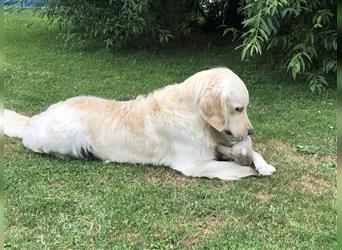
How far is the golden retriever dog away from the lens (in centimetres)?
430

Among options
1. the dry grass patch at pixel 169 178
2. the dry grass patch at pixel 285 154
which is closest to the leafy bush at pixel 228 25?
the dry grass patch at pixel 285 154

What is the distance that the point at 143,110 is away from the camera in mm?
4648

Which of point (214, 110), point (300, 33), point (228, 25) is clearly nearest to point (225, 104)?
point (214, 110)

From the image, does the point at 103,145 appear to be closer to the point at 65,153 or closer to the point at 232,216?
the point at 65,153

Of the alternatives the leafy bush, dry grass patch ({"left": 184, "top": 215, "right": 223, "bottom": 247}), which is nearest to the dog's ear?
dry grass patch ({"left": 184, "top": 215, "right": 223, "bottom": 247})

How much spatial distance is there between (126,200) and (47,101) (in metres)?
3.12

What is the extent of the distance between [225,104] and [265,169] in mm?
648

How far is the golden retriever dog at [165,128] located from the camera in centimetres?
430

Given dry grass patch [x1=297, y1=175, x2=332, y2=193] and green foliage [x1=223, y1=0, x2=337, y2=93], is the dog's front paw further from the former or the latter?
green foliage [x1=223, y1=0, x2=337, y2=93]

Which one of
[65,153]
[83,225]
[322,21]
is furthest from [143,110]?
[322,21]

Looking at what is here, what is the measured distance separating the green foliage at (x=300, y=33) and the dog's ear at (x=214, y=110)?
2002mm

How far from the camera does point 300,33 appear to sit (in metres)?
7.04

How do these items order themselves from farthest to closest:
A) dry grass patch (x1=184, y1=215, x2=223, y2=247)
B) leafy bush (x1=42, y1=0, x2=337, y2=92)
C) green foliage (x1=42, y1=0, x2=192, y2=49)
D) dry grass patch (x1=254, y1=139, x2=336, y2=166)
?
green foliage (x1=42, y1=0, x2=192, y2=49)
leafy bush (x1=42, y1=0, x2=337, y2=92)
dry grass patch (x1=254, y1=139, x2=336, y2=166)
dry grass patch (x1=184, y1=215, x2=223, y2=247)

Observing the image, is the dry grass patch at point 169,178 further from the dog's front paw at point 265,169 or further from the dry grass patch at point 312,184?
the dry grass patch at point 312,184
